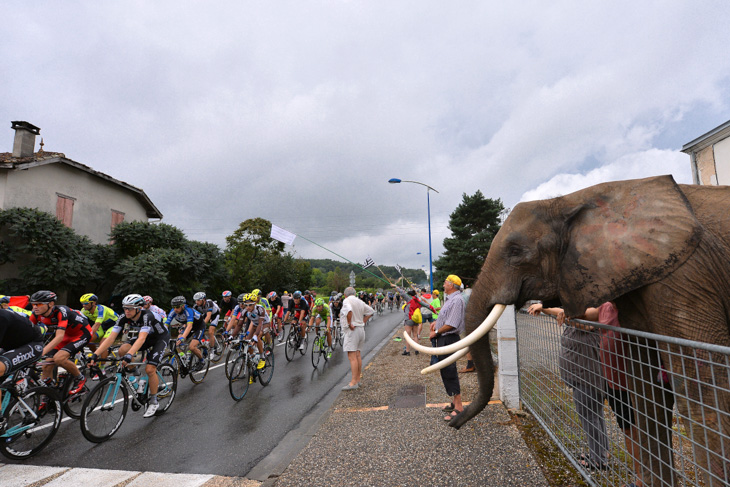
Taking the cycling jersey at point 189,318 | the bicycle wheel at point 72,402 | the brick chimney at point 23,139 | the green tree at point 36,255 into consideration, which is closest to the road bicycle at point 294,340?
the cycling jersey at point 189,318

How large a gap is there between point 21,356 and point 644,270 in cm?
645

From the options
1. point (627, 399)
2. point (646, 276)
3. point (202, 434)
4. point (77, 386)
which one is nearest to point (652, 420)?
point (627, 399)

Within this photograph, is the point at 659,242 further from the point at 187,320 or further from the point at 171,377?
the point at 187,320

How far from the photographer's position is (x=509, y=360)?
4.54 m

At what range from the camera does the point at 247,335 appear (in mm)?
7719

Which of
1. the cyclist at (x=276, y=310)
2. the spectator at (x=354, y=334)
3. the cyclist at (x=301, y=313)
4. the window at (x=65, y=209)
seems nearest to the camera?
the spectator at (x=354, y=334)

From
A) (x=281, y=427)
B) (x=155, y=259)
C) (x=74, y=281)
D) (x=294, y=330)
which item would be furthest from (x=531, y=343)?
(x=74, y=281)

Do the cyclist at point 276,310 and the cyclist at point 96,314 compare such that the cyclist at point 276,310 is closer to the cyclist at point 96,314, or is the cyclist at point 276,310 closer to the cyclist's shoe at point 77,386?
the cyclist at point 96,314

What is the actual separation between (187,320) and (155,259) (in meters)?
9.77

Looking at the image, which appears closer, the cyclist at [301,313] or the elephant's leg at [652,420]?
the elephant's leg at [652,420]

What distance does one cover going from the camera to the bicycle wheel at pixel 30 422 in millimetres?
4258

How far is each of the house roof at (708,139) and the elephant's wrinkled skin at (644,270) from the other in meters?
16.0

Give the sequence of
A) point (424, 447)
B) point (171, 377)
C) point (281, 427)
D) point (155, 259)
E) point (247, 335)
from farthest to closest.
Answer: point (155, 259) → point (247, 335) → point (171, 377) → point (281, 427) → point (424, 447)

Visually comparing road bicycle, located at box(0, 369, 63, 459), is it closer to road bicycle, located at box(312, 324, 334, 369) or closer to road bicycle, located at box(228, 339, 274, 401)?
road bicycle, located at box(228, 339, 274, 401)
